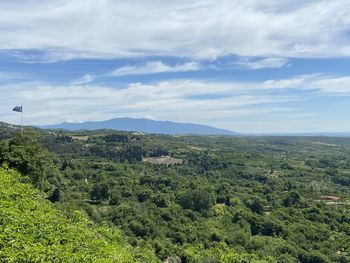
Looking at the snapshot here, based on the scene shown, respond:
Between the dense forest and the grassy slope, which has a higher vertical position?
the grassy slope

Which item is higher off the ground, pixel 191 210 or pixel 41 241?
pixel 41 241

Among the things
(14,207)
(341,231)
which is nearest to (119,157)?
(341,231)

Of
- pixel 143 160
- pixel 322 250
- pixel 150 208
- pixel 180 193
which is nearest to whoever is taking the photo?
pixel 322 250

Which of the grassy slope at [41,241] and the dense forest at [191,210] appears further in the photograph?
the dense forest at [191,210]

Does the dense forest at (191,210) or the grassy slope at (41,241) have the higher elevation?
the grassy slope at (41,241)

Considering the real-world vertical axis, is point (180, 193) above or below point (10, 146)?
below

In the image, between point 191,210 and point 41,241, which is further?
point 191,210

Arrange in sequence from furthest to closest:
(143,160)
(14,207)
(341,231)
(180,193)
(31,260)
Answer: (143,160) → (180,193) → (341,231) → (14,207) → (31,260)

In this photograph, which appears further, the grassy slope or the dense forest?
the dense forest

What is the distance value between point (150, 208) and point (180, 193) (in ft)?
67.6

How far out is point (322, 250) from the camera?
83.4 metres

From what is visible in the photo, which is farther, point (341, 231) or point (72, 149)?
point (72, 149)

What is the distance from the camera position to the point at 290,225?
97750 mm

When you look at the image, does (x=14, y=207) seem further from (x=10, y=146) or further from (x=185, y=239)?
(x=185, y=239)
